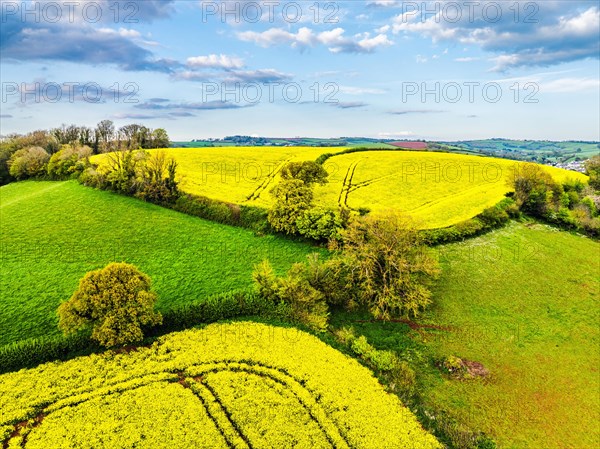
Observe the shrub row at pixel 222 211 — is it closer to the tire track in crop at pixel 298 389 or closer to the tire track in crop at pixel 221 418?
the tire track in crop at pixel 298 389

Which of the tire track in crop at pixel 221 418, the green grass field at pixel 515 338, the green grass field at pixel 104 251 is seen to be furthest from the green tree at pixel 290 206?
the tire track in crop at pixel 221 418

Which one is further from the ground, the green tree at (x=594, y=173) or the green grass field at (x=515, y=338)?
the green tree at (x=594, y=173)

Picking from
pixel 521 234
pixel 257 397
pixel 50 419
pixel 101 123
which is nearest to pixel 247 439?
pixel 257 397

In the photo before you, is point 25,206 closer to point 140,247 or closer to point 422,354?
point 140,247

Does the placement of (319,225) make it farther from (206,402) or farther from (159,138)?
(159,138)

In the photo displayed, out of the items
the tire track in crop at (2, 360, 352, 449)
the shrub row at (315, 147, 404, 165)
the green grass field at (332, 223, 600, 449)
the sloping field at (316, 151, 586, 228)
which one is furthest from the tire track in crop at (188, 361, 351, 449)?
the shrub row at (315, 147, 404, 165)

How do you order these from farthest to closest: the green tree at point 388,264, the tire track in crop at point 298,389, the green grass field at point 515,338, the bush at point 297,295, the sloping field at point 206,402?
the green tree at point 388,264 → the bush at point 297,295 → the green grass field at point 515,338 → the tire track in crop at point 298,389 → the sloping field at point 206,402

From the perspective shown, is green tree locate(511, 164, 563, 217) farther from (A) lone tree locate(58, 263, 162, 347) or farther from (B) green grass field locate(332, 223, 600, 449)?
(A) lone tree locate(58, 263, 162, 347)
